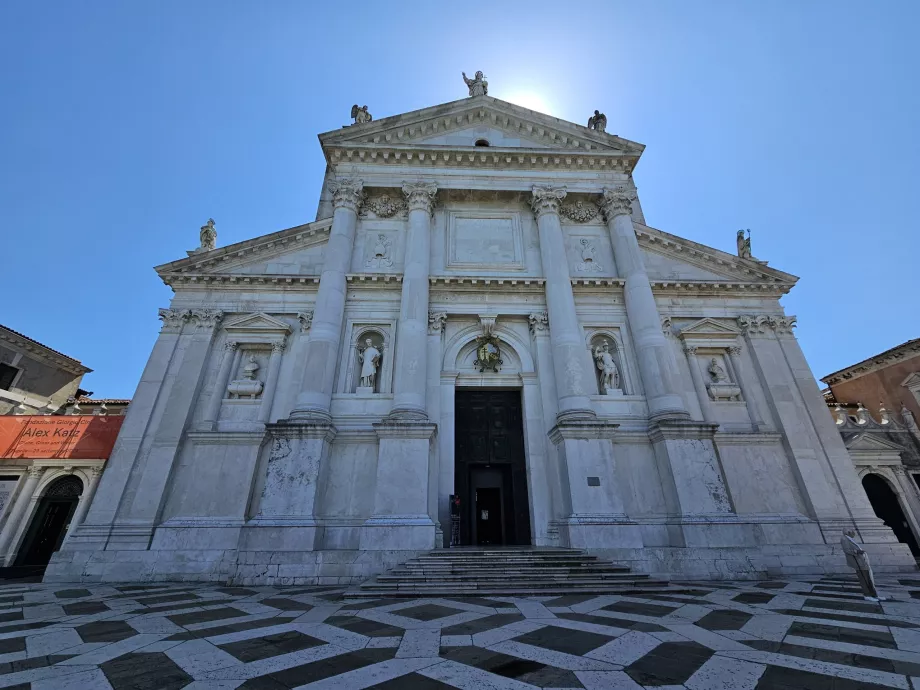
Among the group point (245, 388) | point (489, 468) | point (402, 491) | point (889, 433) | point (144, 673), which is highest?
point (245, 388)

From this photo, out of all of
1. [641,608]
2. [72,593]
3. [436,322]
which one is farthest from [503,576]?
[72,593]

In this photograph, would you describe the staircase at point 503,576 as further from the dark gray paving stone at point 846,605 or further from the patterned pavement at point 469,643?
the dark gray paving stone at point 846,605

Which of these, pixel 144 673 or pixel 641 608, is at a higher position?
pixel 641 608

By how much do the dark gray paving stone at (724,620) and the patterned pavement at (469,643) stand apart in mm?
30

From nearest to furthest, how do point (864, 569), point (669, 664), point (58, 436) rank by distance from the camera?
point (669, 664) → point (864, 569) → point (58, 436)

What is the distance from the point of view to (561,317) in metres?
14.5

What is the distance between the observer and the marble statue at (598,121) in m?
19.7

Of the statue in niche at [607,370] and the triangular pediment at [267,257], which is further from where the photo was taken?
the triangular pediment at [267,257]

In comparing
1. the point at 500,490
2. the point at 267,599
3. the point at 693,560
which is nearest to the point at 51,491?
the point at 267,599

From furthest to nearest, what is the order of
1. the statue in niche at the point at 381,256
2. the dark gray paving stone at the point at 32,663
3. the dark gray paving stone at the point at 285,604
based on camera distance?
the statue in niche at the point at 381,256 → the dark gray paving stone at the point at 285,604 → the dark gray paving stone at the point at 32,663

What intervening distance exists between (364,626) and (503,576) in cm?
416

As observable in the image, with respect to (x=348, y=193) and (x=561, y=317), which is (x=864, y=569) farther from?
(x=348, y=193)

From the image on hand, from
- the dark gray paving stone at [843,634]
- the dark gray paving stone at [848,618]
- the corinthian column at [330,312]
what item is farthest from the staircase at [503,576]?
the corinthian column at [330,312]

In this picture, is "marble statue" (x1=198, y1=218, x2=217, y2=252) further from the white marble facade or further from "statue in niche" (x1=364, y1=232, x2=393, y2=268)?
"statue in niche" (x1=364, y1=232, x2=393, y2=268)
